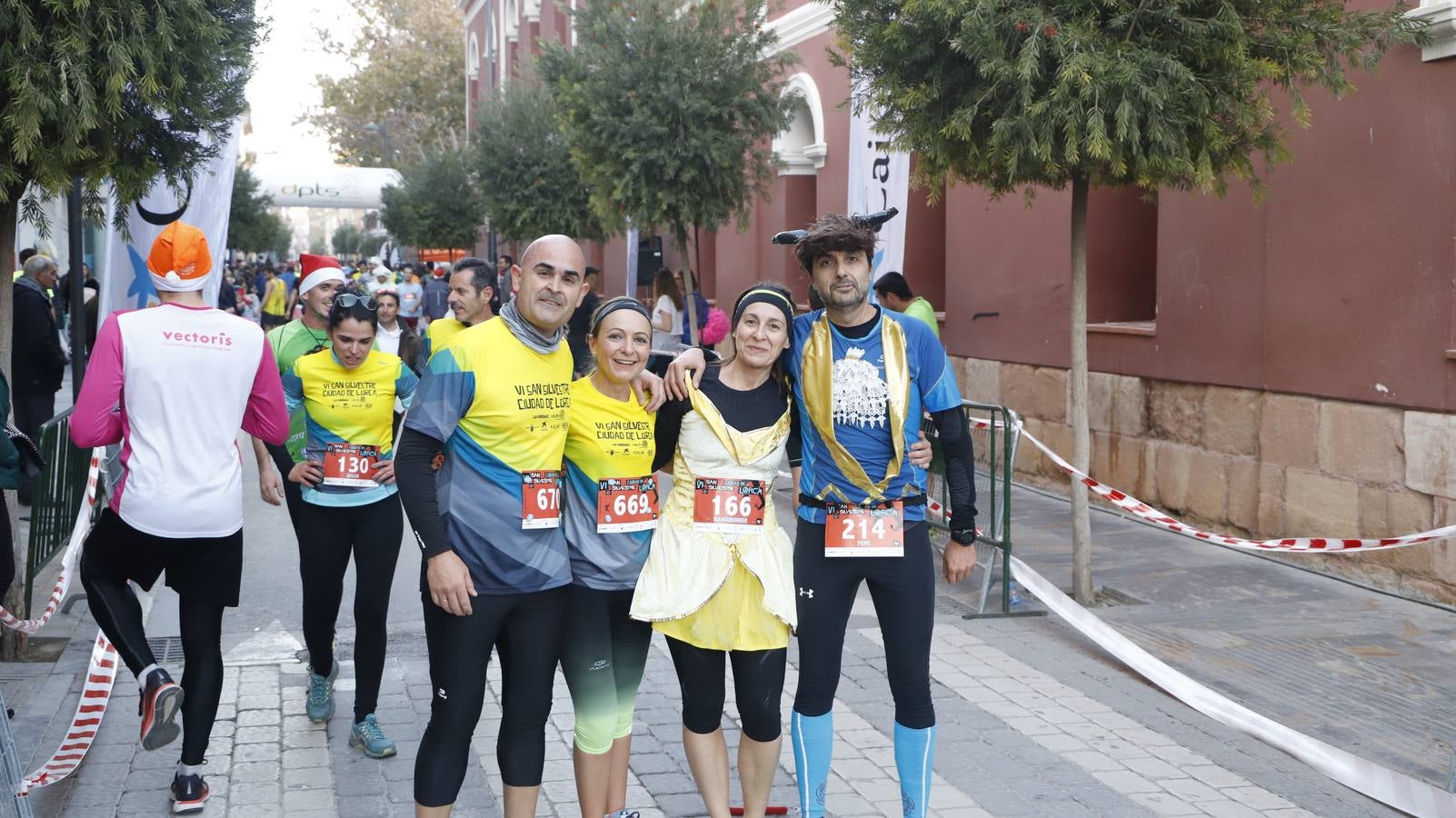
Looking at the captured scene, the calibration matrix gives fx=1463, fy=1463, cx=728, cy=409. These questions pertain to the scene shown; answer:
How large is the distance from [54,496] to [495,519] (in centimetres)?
472

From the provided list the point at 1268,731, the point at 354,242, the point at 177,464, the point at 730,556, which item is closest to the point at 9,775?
the point at 177,464

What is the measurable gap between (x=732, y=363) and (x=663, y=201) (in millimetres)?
11129

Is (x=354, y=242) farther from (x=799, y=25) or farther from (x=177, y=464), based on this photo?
(x=177, y=464)

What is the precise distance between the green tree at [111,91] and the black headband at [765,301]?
3150mm

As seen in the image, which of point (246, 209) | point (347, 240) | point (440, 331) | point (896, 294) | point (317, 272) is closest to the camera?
point (317, 272)

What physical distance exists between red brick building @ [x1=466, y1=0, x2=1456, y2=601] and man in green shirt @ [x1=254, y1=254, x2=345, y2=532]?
4537 millimetres

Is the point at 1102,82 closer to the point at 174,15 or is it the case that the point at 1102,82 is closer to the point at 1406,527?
the point at 1406,527

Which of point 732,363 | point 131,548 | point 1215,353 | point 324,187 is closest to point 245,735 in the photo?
point 131,548

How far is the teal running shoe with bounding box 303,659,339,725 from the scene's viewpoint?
587 centimetres

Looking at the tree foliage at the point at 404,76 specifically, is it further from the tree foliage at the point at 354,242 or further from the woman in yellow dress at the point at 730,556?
the woman in yellow dress at the point at 730,556

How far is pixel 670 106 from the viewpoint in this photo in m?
15.1

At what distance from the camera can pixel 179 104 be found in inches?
258

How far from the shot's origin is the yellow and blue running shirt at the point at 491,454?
393 centimetres

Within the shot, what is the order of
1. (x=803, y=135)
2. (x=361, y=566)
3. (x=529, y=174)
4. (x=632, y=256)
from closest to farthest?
(x=361, y=566) → (x=803, y=135) → (x=632, y=256) → (x=529, y=174)
